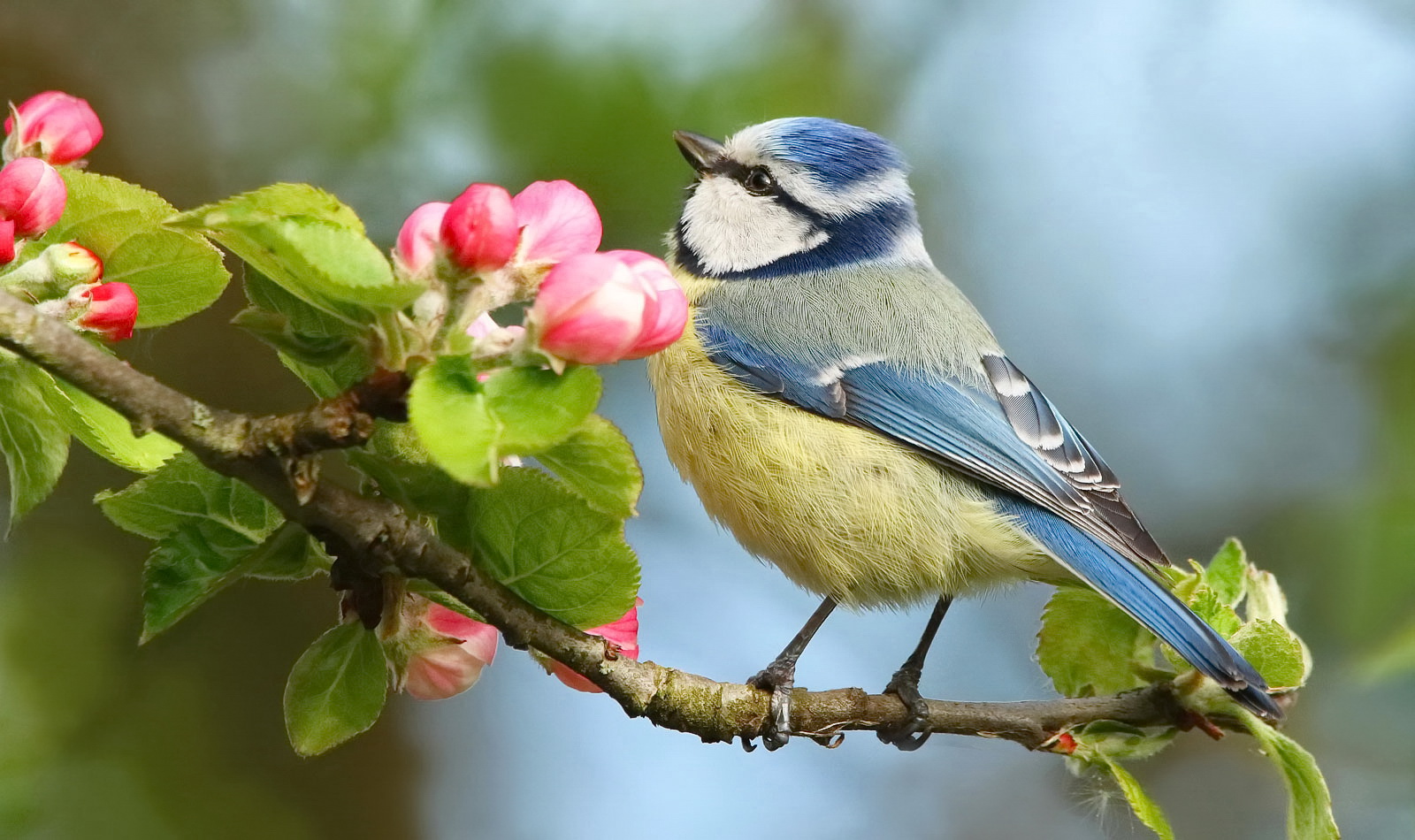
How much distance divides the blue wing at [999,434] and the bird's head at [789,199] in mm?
369

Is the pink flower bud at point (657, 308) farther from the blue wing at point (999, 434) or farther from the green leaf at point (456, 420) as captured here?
the blue wing at point (999, 434)

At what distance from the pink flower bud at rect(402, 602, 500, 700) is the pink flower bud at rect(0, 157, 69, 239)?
1.66ft

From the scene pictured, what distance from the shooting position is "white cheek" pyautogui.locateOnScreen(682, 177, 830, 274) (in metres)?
2.75

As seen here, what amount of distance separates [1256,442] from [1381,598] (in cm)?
107

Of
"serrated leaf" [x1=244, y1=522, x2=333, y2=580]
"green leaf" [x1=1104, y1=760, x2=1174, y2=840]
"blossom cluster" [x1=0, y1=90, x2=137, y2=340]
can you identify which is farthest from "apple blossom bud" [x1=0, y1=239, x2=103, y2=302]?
"green leaf" [x1=1104, y1=760, x2=1174, y2=840]

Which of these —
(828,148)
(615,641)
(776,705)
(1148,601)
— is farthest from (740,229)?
(615,641)

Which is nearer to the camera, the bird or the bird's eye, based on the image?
the bird

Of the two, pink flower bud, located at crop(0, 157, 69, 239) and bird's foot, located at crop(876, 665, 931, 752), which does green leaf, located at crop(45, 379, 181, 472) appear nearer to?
pink flower bud, located at crop(0, 157, 69, 239)

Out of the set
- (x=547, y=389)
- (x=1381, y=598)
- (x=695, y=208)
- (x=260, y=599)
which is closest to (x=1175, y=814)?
(x=1381, y=598)

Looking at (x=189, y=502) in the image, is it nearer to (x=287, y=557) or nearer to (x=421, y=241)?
(x=287, y=557)

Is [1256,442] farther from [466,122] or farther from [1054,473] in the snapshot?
[466,122]

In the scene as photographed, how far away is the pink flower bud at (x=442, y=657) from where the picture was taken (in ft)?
4.40

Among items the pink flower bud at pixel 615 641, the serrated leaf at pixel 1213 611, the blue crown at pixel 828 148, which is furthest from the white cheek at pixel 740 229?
the pink flower bud at pixel 615 641

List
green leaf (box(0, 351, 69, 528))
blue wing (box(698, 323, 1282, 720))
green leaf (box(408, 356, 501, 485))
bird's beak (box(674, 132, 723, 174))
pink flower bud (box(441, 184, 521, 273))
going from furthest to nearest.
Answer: bird's beak (box(674, 132, 723, 174)) → blue wing (box(698, 323, 1282, 720)) → green leaf (box(0, 351, 69, 528)) → pink flower bud (box(441, 184, 521, 273)) → green leaf (box(408, 356, 501, 485))
